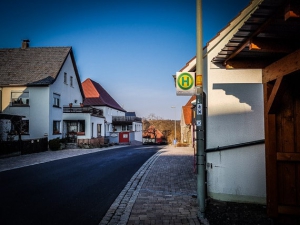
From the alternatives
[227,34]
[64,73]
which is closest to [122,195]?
[227,34]

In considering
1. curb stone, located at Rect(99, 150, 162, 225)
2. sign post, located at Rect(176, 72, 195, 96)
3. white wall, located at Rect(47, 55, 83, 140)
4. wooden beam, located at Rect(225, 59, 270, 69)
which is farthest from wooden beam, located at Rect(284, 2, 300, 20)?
white wall, located at Rect(47, 55, 83, 140)

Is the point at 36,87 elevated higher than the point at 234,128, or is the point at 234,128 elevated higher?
the point at 36,87

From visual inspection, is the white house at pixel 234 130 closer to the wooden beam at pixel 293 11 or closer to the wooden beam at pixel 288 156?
the wooden beam at pixel 288 156

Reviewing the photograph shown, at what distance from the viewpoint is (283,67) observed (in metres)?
4.33

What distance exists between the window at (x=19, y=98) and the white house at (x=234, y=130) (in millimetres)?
23075

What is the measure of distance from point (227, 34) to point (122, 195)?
4.88 m

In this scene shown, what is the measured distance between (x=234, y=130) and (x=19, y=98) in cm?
2414

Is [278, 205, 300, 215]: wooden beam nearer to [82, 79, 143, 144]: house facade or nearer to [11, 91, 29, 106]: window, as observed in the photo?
[11, 91, 29, 106]: window

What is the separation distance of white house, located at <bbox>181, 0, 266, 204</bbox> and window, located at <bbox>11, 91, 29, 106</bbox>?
2307cm

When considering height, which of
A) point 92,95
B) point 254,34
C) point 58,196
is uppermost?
point 92,95

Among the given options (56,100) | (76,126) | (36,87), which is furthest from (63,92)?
(76,126)

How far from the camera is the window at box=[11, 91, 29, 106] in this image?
24436 mm

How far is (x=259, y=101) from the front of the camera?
5.75 metres

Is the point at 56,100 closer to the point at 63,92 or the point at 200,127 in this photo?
the point at 63,92
